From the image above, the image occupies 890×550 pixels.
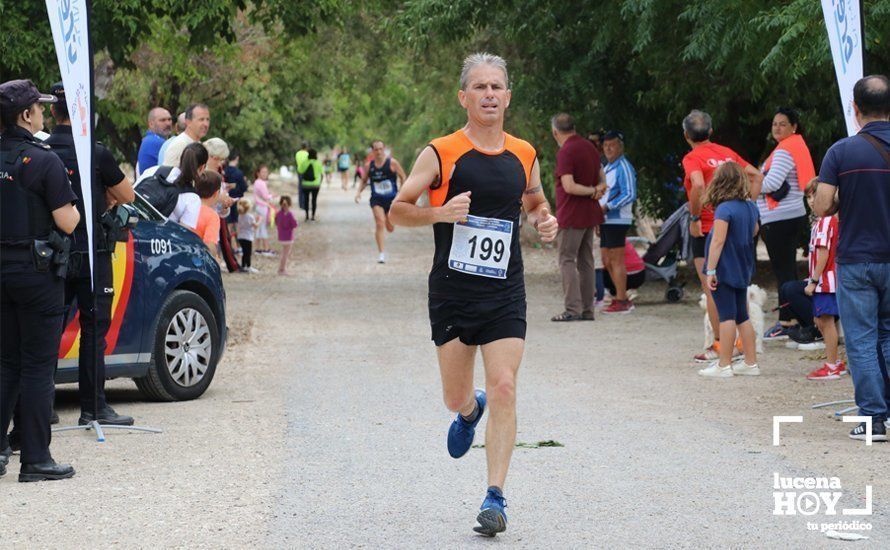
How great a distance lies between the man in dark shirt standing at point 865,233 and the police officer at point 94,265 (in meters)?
4.32

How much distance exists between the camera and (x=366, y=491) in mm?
7109

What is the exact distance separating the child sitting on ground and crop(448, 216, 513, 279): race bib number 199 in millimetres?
5096

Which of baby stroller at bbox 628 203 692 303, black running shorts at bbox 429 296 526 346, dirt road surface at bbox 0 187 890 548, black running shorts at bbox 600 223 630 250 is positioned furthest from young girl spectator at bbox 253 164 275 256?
black running shorts at bbox 429 296 526 346

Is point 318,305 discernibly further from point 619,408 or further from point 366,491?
point 366,491

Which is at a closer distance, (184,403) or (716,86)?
(184,403)

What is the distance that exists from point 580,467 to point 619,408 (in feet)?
7.41

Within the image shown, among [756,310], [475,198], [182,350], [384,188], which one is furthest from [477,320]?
[384,188]

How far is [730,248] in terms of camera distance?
1134 cm

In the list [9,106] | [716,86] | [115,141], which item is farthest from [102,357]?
[115,141]

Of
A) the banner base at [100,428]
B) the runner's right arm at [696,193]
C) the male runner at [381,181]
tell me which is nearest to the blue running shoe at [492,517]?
the banner base at [100,428]

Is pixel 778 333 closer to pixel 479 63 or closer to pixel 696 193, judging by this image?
pixel 696 193

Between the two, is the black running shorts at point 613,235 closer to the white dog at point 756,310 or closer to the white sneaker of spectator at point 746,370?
the white dog at point 756,310

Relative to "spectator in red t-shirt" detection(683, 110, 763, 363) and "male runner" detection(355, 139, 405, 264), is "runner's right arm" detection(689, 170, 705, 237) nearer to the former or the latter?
"spectator in red t-shirt" detection(683, 110, 763, 363)

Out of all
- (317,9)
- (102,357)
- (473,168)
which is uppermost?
(317,9)
